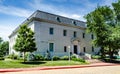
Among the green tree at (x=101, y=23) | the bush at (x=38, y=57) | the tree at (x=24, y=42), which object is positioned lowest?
the bush at (x=38, y=57)

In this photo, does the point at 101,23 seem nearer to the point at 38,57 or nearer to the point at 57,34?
the point at 57,34

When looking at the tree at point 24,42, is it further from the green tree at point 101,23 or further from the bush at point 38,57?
the green tree at point 101,23

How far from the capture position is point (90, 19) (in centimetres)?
3491

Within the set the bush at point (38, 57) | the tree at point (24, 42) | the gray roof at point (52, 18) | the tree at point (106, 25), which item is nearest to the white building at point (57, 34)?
the gray roof at point (52, 18)

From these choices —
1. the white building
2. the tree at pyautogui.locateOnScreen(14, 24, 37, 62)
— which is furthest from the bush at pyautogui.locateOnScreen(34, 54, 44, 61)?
the tree at pyautogui.locateOnScreen(14, 24, 37, 62)

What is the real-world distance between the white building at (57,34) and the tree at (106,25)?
13.3ft

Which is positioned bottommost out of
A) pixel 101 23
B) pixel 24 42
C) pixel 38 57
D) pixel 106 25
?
pixel 38 57

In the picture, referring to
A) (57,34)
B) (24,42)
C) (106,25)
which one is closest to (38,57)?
(24,42)

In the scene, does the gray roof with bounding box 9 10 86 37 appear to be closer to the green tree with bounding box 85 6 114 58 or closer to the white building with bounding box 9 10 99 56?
the white building with bounding box 9 10 99 56

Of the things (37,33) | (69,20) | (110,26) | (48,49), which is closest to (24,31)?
(37,33)

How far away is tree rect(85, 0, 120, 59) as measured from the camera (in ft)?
106

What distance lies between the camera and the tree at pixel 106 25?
32438mm

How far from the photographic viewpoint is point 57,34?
34.2 meters

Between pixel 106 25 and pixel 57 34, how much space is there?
957 cm
